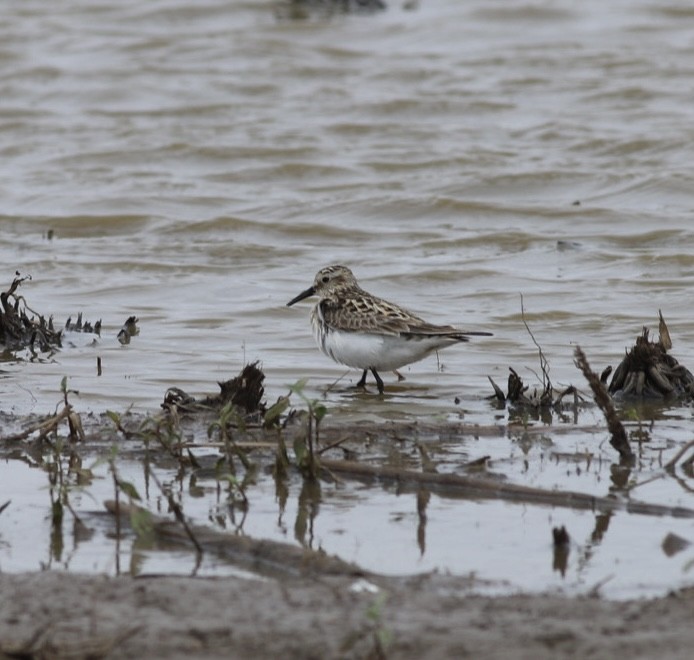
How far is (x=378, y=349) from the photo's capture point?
330 inches

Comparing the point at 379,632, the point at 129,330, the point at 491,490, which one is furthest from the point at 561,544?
the point at 129,330

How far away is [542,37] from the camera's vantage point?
20.7m

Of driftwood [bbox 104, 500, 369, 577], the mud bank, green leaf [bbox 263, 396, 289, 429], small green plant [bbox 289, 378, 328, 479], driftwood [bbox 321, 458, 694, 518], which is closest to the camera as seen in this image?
the mud bank

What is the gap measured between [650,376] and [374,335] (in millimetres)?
1603

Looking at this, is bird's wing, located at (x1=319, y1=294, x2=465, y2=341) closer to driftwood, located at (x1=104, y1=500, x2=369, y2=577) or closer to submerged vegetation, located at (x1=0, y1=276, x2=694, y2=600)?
submerged vegetation, located at (x1=0, y1=276, x2=694, y2=600)

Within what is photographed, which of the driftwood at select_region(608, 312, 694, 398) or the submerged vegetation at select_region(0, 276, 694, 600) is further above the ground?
the driftwood at select_region(608, 312, 694, 398)

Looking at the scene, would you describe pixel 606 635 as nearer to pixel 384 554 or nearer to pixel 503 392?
pixel 384 554

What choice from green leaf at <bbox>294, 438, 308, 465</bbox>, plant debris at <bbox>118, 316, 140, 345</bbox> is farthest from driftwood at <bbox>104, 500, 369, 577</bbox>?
plant debris at <bbox>118, 316, 140, 345</bbox>

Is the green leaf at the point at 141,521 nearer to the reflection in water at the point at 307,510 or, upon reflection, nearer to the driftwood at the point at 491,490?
the reflection in water at the point at 307,510

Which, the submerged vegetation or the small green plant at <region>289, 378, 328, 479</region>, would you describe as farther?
the small green plant at <region>289, 378, 328, 479</region>

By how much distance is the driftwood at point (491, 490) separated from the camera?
5.34 metres

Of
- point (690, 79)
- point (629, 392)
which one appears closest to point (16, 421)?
point (629, 392)

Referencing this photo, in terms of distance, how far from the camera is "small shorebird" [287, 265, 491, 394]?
831 centimetres

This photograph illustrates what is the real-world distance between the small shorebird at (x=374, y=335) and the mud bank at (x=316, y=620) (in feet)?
12.3
